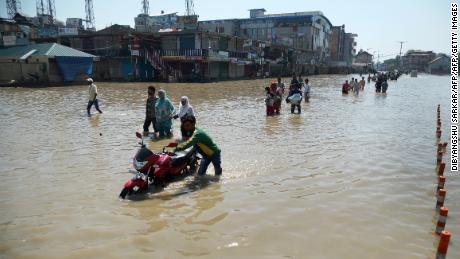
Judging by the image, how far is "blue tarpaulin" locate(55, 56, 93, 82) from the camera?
35000 mm

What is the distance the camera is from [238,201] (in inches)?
240

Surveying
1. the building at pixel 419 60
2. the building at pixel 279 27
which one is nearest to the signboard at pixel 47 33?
the building at pixel 279 27

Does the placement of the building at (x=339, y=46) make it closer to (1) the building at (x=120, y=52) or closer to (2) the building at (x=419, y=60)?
(2) the building at (x=419, y=60)

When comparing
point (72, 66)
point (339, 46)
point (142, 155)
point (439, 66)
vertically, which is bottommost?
point (142, 155)

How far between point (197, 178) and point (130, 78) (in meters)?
36.4

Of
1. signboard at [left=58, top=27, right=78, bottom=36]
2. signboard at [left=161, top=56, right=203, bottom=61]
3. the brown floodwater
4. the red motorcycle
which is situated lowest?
the brown floodwater

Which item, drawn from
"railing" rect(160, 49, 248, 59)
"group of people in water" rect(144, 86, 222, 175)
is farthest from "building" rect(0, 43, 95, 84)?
"group of people in water" rect(144, 86, 222, 175)

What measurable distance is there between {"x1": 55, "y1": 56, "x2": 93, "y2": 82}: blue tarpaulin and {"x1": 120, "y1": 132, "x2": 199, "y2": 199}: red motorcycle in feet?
106

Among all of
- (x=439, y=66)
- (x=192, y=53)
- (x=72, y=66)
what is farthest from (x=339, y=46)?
(x=72, y=66)

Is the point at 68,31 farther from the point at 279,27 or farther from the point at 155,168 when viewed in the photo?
the point at 279,27

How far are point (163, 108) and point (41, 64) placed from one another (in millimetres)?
29419

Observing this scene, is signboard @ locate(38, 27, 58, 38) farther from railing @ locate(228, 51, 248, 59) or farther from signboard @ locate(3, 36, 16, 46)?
railing @ locate(228, 51, 248, 59)

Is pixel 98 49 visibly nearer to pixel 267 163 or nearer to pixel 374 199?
pixel 267 163

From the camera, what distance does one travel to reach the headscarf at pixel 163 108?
417 inches
